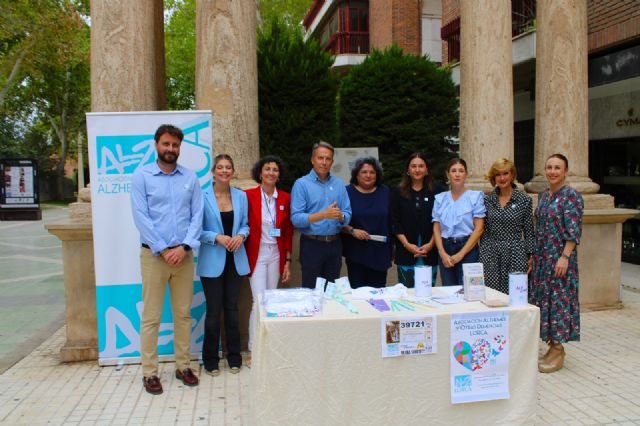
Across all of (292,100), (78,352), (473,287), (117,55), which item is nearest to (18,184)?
(292,100)

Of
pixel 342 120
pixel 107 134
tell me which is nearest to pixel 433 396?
pixel 107 134

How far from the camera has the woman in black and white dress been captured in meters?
5.01

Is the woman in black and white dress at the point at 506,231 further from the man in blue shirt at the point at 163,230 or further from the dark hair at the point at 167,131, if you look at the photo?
the dark hair at the point at 167,131

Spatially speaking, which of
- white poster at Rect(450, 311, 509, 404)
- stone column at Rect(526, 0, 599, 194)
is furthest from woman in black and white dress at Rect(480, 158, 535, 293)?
stone column at Rect(526, 0, 599, 194)

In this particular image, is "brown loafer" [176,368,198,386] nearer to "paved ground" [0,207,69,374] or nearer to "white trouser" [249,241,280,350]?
"white trouser" [249,241,280,350]

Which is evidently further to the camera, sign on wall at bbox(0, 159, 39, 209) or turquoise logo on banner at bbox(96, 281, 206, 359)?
sign on wall at bbox(0, 159, 39, 209)

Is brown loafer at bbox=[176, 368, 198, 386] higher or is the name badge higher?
the name badge

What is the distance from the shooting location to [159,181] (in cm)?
455

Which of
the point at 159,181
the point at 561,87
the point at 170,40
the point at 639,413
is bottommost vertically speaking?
Result: the point at 639,413

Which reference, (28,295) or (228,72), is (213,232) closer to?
(228,72)

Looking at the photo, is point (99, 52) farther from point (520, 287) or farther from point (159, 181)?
point (520, 287)

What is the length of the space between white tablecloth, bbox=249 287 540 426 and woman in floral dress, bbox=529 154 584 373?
1.65m

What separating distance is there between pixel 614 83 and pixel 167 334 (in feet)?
34.1

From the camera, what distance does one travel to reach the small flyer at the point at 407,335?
348 cm
